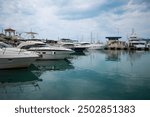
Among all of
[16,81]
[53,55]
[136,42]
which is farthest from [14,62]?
[136,42]

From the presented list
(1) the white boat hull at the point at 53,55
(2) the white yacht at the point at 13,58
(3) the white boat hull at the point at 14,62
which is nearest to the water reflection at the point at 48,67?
(1) the white boat hull at the point at 53,55

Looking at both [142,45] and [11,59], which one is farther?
[142,45]

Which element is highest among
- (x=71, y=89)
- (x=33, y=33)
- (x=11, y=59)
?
(x=33, y=33)

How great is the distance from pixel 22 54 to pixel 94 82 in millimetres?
4570

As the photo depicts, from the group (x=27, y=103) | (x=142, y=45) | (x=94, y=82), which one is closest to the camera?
(x=27, y=103)

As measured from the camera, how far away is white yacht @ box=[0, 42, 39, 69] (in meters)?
11.8

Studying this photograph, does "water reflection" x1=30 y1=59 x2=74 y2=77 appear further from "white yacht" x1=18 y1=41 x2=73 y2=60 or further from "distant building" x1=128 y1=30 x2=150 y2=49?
"distant building" x1=128 y1=30 x2=150 y2=49

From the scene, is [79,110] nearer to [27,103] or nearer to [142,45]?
[27,103]

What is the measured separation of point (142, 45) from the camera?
44.3 metres

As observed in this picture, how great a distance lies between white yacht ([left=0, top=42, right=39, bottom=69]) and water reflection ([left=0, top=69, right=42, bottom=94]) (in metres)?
0.33

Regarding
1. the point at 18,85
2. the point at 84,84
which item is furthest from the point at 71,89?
the point at 18,85

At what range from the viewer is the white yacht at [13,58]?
38.7 feet

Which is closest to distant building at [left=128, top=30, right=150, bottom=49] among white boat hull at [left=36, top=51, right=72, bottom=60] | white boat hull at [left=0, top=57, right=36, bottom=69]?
white boat hull at [left=36, top=51, right=72, bottom=60]

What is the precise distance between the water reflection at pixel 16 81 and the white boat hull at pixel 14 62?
0.29 metres
